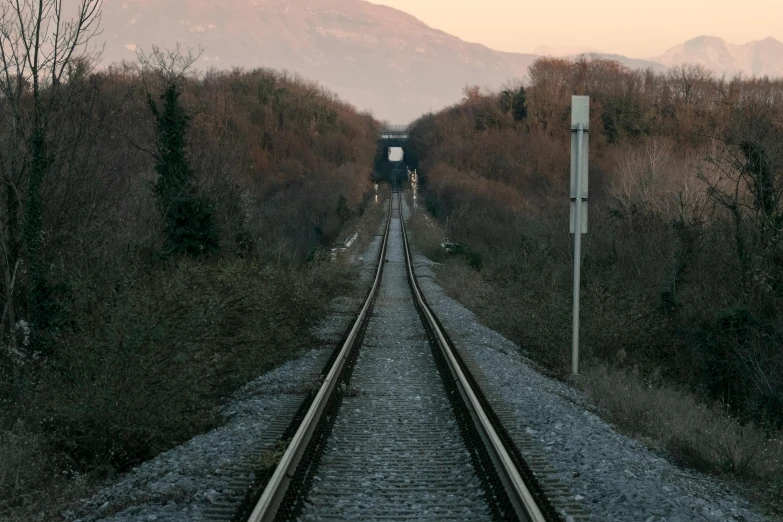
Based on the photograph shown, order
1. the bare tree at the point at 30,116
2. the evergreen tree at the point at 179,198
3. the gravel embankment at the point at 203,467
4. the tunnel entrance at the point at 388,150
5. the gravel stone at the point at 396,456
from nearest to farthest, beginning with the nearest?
the gravel embankment at the point at 203,467 → the gravel stone at the point at 396,456 → the bare tree at the point at 30,116 → the evergreen tree at the point at 179,198 → the tunnel entrance at the point at 388,150

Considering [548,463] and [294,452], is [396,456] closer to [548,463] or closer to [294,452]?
[294,452]

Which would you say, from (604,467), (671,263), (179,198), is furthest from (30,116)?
A: (671,263)

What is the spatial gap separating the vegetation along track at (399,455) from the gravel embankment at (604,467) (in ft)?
1.46

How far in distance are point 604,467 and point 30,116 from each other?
455 inches

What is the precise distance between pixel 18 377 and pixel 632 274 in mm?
24070

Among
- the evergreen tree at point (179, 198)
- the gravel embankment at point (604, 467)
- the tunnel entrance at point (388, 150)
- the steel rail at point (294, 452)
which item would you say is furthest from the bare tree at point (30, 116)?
the tunnel entrance at point (388, 150)

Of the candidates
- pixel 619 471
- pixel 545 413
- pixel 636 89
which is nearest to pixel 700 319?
pixel 545 413

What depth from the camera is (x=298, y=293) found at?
17.9m

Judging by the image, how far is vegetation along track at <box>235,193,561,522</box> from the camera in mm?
5891

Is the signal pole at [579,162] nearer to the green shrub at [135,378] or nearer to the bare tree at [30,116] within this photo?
the green shrub at [135,378]

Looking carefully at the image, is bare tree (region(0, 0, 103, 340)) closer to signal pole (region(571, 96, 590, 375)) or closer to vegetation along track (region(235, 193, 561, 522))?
vegetation along track (region(235, 193, 561, 522))

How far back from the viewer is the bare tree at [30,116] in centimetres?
1230

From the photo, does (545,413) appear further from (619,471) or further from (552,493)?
(552,493)

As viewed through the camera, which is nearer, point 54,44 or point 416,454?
point 416,454
